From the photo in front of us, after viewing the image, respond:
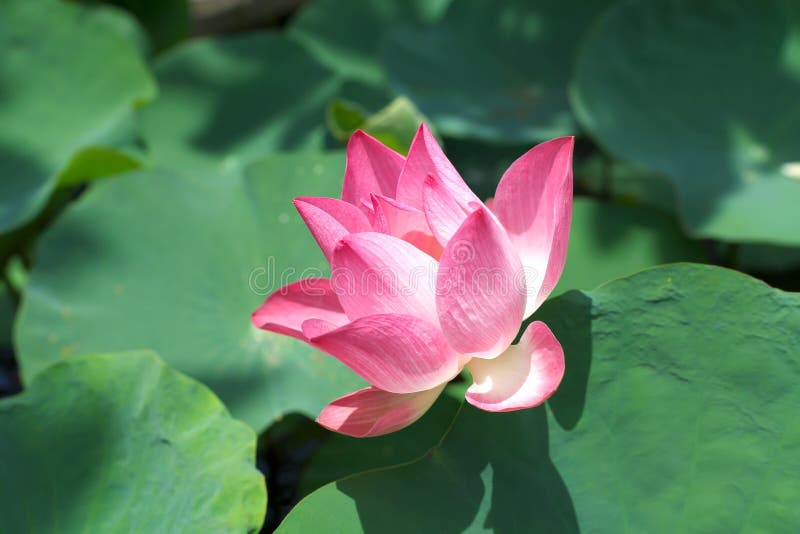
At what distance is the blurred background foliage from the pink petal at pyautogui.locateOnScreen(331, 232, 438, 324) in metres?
0.14

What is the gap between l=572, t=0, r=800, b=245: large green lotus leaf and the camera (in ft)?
4.21

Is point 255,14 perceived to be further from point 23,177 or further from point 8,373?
point 8,373

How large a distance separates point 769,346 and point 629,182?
129 cm

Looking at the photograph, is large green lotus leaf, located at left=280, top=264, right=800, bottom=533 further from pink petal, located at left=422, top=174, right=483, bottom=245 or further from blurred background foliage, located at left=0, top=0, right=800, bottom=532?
pink petal, located at left=422, top=174, right=483, bottom=245

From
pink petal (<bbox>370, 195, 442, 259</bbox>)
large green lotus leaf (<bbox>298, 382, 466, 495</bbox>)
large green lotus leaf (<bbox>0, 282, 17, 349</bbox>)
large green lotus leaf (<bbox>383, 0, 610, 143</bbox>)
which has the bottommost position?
large green lotus leaf (<bbox>0, 282, 17, 349</bbox>)

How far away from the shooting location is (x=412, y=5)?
1.91 metres

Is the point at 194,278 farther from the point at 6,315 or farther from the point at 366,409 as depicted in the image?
the point at 6,315

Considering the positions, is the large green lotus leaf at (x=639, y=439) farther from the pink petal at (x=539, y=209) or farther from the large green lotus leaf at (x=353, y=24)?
the large green lotus leaf at (x=353, y=24)

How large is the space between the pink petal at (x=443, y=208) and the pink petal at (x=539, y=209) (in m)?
0.06

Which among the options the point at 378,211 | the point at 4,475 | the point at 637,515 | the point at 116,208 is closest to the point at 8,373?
the point at 116,208

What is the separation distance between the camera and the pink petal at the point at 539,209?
676mm

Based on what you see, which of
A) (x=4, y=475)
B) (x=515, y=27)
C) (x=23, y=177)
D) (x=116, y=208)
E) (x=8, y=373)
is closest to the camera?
(x=4, y=475)

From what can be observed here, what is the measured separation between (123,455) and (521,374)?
1.40ft

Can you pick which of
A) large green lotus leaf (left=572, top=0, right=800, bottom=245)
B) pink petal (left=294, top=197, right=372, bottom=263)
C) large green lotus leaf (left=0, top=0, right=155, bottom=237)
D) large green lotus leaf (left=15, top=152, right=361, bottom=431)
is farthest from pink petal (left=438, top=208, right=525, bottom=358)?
large green lotus leaf (left=0, top=0, right=155, bottom=237)
